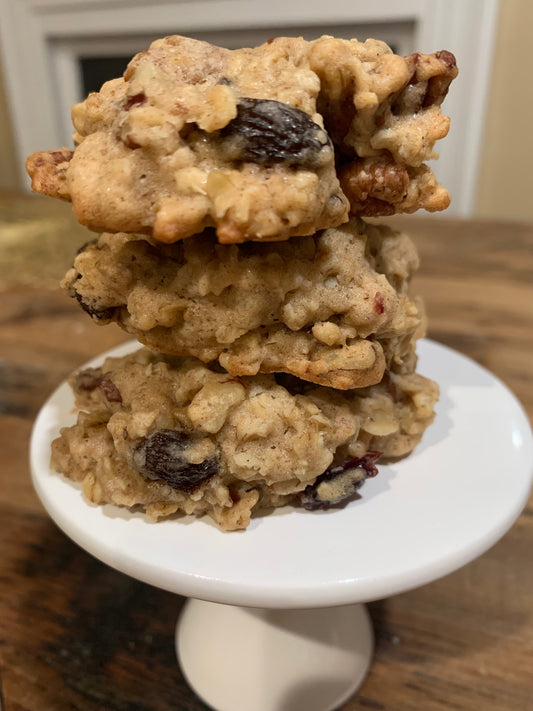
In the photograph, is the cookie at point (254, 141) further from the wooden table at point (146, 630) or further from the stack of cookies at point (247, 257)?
the wooden table at point (146, 630)

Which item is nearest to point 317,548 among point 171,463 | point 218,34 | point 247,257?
point 171,463

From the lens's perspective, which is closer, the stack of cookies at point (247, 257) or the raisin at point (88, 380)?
the stack of cookies at point (247, 257)

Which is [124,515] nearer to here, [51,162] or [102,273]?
[102,273]

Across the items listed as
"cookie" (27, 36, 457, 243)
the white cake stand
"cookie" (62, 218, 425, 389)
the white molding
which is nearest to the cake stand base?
the white cake stand

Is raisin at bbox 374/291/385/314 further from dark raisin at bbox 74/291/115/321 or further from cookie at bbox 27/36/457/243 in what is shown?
dark raisin at bbox 74/291/115/321

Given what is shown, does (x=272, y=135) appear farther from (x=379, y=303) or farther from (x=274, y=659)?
(x=274, y=659)

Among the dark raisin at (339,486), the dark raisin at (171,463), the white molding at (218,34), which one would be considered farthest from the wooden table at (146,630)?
the white molding at (218,34)

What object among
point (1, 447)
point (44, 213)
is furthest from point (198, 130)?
point (44, 213)
